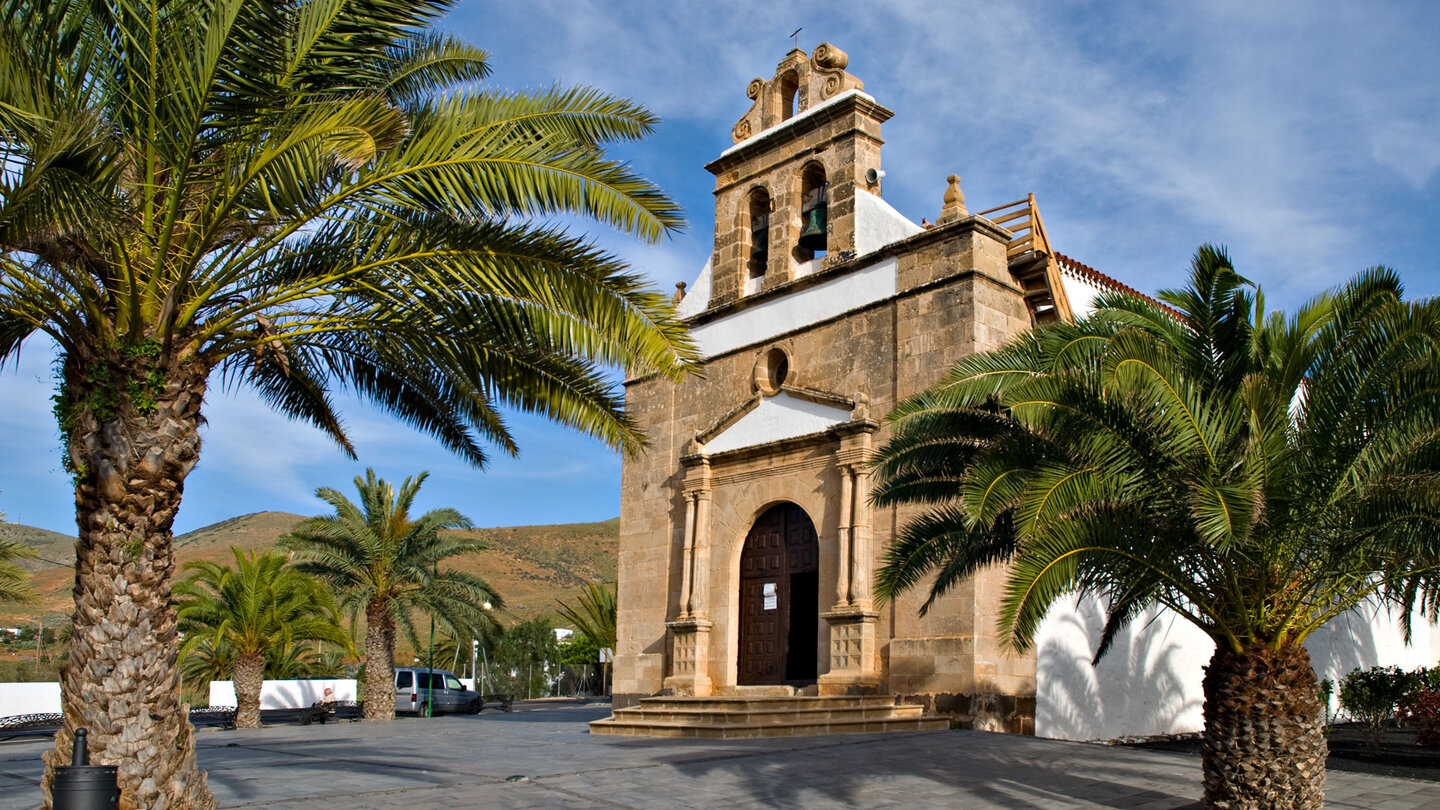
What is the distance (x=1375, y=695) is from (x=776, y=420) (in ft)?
26.1

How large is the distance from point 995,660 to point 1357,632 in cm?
1021

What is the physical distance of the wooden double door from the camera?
52.0 feet

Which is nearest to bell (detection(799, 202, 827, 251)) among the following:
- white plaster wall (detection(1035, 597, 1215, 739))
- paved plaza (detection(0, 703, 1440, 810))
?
white plaster wall (detection(1035, 597, 1215, 739))

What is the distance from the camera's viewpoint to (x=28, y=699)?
87.2ft

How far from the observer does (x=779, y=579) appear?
1617 centimetres

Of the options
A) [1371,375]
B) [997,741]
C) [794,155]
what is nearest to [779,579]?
[997,741]

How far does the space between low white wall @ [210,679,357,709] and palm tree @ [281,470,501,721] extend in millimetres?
8733

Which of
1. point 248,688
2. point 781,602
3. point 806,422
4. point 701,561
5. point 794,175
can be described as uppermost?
point 794,175

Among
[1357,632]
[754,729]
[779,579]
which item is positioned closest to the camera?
[754,729]

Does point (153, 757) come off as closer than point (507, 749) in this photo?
Yes

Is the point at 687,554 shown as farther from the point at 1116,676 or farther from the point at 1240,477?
the point at 1240,477

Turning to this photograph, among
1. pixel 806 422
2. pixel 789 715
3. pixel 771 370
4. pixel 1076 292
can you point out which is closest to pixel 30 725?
pixel 771 370

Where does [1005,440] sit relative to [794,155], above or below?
below

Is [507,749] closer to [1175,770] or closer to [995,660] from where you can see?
[995,660]
